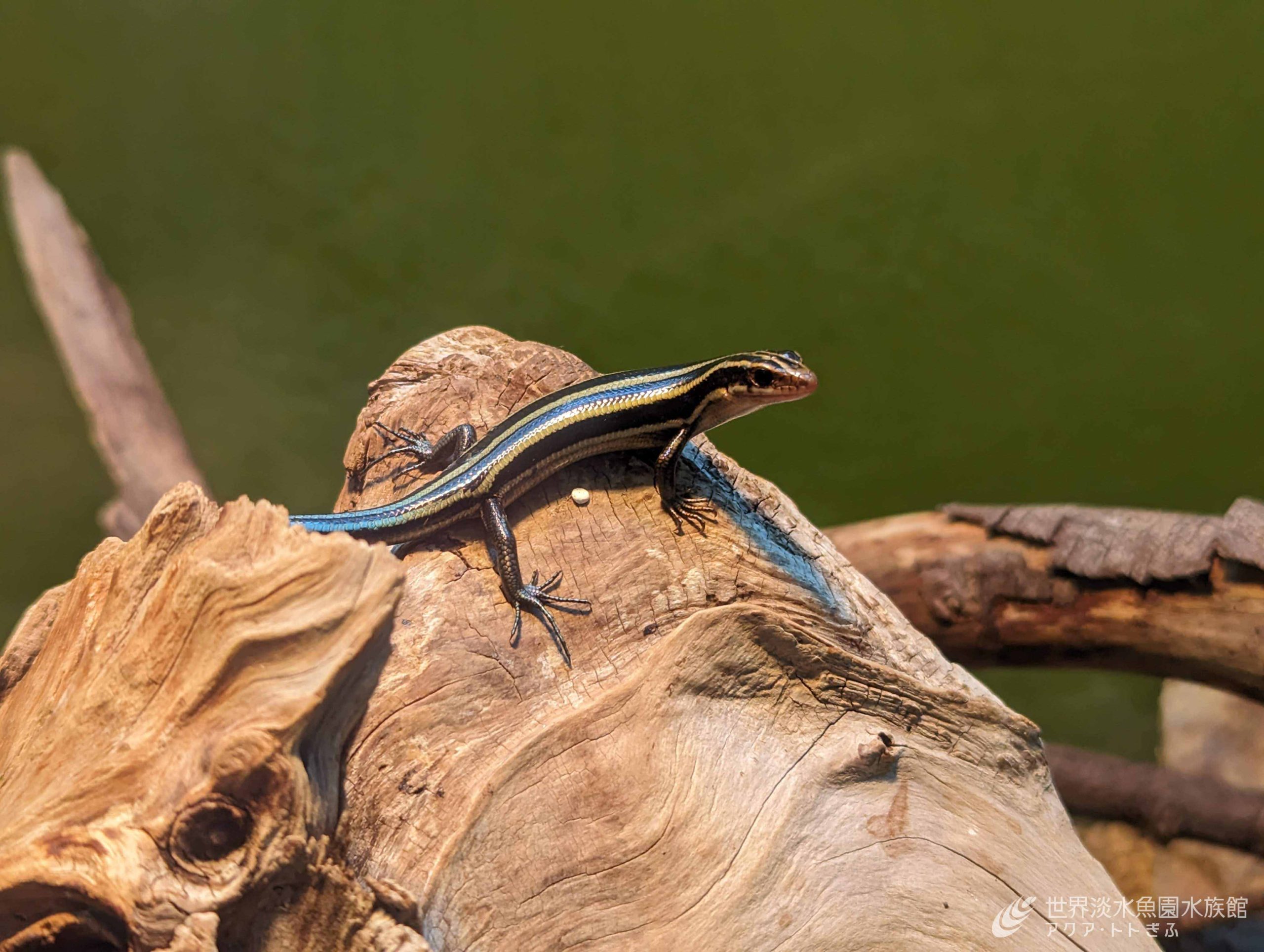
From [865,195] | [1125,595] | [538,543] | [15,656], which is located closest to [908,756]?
[538,543]

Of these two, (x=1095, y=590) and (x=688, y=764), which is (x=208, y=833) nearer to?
(x=688, y=764)

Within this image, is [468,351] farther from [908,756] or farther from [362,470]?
[908,756]

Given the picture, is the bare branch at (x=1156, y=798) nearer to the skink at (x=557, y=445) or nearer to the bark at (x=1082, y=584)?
the bark at (x=1082, y=584)

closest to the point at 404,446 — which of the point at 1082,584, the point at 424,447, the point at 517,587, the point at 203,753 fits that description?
the point at 424,447

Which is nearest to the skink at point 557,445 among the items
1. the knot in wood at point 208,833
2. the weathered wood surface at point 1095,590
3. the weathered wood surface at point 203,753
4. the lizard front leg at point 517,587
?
the lizard front leg at point 517,587

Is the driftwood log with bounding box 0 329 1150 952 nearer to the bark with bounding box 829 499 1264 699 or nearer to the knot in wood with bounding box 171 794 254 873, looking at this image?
the knot in wood with bounding box 171 794 254 873
